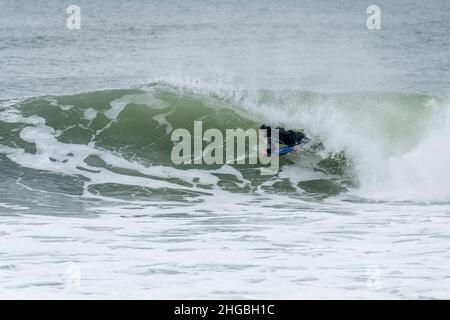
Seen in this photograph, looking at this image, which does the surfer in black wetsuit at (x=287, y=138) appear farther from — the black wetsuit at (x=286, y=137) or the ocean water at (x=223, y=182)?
the ocean water at (x=223, y=182)

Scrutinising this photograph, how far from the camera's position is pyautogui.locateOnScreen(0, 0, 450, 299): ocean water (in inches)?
479

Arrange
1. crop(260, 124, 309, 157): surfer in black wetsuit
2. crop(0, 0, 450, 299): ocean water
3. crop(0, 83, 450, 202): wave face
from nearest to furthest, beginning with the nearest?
crop(0, 0, 450, 299): ocean water < crop(0, 83, 450, 202): wave face < crop(260, 124, 309, 157): surfer in black wetsuit

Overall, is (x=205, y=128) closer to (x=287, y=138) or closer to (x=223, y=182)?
(x=287, y=138)

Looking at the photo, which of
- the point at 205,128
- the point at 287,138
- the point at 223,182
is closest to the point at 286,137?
the point at 287,138

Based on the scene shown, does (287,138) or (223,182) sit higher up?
(287,138)

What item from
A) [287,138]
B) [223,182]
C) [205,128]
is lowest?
[223,182]

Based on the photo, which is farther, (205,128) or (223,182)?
(205,128)

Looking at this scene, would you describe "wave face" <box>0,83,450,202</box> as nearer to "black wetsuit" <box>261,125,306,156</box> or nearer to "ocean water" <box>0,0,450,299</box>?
"ocean water" <box>0,0,450,299</box>

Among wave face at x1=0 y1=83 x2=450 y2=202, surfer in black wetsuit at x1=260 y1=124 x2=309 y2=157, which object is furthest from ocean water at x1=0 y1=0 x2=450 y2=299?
surfer in black wetsuit at x1=260 y1=124 x2=309 y2=157

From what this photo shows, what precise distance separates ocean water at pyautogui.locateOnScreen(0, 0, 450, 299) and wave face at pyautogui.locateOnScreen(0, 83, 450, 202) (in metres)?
0.06

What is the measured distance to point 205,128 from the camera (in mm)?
24781

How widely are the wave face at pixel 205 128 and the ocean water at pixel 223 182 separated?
6 centimetres

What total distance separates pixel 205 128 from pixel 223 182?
4273 mm
